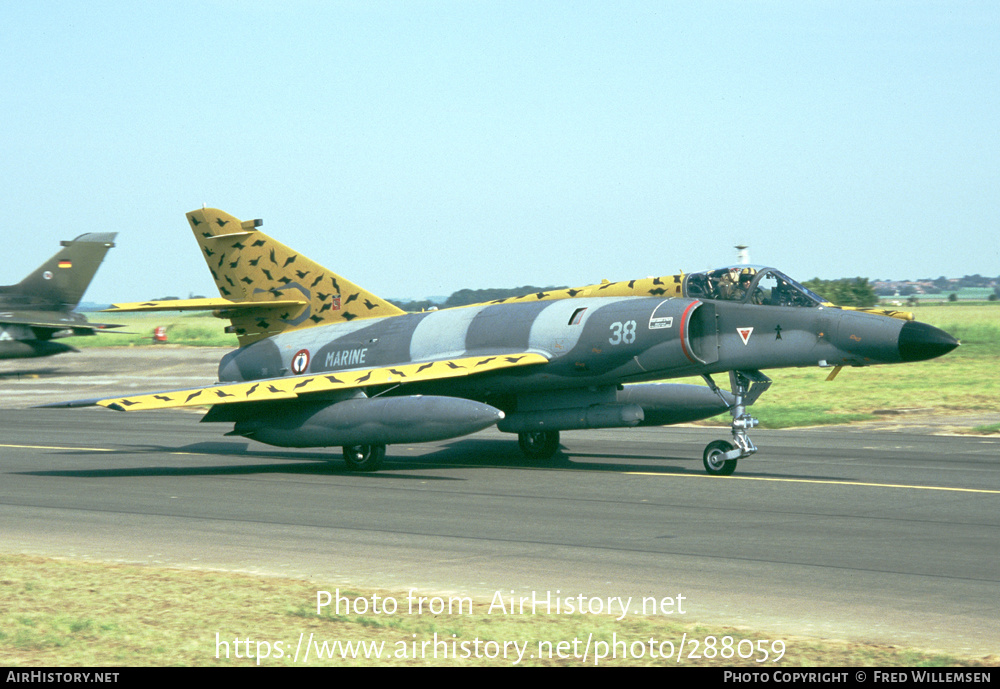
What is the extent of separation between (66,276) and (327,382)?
1163 inches

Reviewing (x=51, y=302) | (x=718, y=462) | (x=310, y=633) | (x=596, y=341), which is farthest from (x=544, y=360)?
(x=51, y=302)

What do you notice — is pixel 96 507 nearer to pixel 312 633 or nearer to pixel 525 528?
pixel 525 528

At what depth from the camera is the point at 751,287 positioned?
16.0 metres

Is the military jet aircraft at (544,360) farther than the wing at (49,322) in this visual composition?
No

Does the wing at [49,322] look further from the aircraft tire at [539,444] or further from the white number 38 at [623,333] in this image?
the white number 38 at [623,333]

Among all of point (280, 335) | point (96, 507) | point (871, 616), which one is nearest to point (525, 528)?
point (871, 616)

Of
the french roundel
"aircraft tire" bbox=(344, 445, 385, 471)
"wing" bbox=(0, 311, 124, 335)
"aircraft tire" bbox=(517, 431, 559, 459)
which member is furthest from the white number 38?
"wing" bbox=(0, 311, 124, 335)

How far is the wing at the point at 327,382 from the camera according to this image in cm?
1603

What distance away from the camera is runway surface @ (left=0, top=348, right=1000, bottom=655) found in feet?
28.1

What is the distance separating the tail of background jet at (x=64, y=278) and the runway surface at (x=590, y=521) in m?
21.8

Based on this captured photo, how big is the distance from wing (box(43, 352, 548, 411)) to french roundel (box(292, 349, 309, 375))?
6.95 feet

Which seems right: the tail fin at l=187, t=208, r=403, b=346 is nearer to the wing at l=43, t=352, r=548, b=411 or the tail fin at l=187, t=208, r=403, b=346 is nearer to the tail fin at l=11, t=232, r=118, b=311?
the wing at l=43, t=352, r=548, b=411

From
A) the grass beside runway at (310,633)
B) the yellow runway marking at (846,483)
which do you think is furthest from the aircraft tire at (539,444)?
the grass beside runway at (310,633)

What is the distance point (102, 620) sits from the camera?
291 inches
